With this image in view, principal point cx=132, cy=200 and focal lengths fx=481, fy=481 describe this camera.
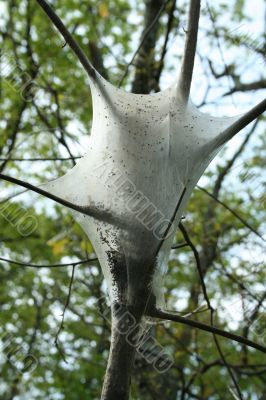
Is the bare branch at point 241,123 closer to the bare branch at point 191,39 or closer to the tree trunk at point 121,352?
the bare branch at point 191,39

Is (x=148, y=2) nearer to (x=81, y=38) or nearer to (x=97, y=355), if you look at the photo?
(x=81, y=38)

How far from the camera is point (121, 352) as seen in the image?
1952 millimetres

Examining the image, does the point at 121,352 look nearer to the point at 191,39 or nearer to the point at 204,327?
the point at 204,327

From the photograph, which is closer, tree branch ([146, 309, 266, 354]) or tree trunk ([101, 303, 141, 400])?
tree trunk ([101, 303, 141, 400])

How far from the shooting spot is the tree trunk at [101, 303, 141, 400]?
184 cm

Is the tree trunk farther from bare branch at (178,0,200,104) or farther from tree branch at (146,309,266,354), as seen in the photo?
bare branch at (178,0,200,104)

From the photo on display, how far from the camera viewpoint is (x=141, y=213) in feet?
7.91

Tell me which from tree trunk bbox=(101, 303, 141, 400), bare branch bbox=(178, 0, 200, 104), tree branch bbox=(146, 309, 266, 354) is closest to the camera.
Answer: tree trunk bbox=(101, 303, 141, 400)

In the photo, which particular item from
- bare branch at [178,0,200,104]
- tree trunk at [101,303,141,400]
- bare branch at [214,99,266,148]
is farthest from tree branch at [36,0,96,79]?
tree trunk at [101,303,141,400]

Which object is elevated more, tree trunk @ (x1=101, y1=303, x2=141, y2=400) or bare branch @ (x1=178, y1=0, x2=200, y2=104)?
bare branch @ (x1=178, y1=0, x2=200, y2=104)

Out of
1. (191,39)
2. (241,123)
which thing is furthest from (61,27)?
(241,123)

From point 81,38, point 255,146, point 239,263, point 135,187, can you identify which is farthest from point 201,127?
point 255,146

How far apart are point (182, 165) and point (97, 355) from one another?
514cm

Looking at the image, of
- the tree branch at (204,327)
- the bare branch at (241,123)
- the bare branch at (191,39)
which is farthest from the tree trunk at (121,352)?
the bare branch at (191,39)
